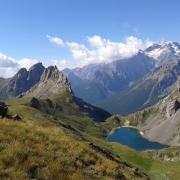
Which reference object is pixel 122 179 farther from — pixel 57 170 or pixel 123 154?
pixel 123 154

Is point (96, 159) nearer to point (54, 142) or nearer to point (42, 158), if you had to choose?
point (54, 142)

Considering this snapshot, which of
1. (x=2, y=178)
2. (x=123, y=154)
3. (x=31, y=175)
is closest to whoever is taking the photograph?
(x=2, y=178)

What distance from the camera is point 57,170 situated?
22656 mm

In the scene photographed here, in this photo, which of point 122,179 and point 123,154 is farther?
point 123,154

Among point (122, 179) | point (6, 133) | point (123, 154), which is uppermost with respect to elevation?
point (6, 133)

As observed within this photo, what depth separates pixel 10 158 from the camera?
22109mm

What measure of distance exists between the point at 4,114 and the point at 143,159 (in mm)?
64145

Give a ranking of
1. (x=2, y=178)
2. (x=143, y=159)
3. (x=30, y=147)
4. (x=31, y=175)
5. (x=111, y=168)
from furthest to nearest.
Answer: (x=143, y=159), (x=111, y=168), (x=30, y=147), (x=31, y=175), (x=2, y=178)

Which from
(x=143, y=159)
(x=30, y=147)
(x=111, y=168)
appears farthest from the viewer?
(x=143, y=159)

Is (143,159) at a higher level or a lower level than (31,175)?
lower

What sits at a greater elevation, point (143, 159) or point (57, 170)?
point (57, 170)

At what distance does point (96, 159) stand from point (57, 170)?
5.75m

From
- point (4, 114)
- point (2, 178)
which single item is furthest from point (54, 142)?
point (4, 114)

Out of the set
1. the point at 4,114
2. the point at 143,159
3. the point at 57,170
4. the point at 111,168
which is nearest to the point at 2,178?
the point at 57,170
